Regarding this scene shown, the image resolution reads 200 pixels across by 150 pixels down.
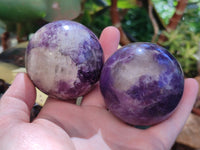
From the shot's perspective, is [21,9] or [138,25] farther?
[138,25]

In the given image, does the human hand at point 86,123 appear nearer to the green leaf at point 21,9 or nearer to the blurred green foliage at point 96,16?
the green leaf at point 21,9

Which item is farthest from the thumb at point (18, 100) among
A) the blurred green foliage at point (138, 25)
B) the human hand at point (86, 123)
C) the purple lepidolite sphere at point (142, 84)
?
the blurred green foliage at point (138, 25)

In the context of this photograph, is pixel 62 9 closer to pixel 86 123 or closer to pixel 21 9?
pixel 21 9

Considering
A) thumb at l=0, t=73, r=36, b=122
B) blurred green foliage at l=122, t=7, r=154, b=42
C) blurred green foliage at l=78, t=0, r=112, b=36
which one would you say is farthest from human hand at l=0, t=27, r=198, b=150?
blurred green foliage at l=122, t=7, r=154, b=42

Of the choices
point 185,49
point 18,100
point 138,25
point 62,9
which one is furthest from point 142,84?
point 138,25

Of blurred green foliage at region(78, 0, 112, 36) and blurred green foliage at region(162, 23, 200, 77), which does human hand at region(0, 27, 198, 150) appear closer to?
blurred green foliage at region(162, 23, 200, 77)

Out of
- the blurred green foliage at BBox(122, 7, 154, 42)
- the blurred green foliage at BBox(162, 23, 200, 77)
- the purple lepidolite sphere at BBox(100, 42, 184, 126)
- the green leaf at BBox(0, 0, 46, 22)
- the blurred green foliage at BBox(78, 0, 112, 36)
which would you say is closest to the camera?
the purple lepidolite sphere at BBox(100, 42, 184, 126)

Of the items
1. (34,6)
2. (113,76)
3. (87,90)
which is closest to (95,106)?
(87,90)
